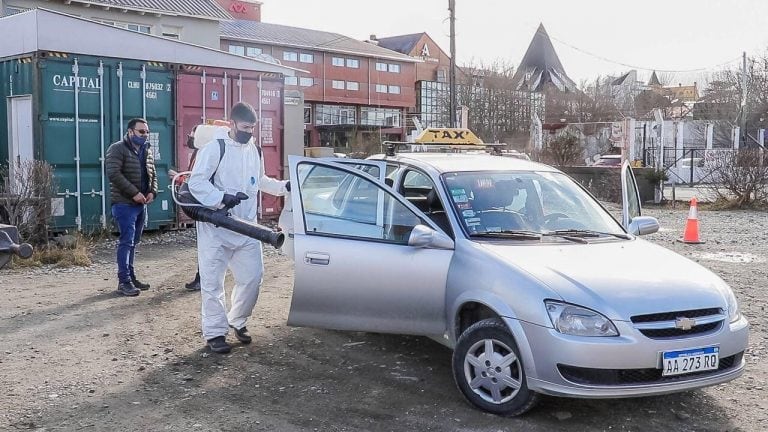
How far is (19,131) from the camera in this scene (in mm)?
11812

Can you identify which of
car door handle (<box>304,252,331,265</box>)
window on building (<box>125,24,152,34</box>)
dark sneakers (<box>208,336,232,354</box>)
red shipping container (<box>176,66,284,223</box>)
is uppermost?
window on building (<box>125,24,152,34</box>)

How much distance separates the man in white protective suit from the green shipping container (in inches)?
237

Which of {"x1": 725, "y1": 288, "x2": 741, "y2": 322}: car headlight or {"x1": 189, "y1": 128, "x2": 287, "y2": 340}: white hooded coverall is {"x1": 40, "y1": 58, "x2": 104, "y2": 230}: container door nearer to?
{"x1": 189, "y1": 128, "x2": 287, "y2": 340}: white hooded coverall

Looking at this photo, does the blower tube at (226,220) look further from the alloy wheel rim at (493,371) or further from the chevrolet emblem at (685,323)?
the chevrolet emblem at (685,323)

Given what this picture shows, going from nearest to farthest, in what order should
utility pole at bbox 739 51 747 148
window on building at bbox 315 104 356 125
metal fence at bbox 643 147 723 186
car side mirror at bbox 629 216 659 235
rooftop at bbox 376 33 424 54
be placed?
car side mirror at bbox 629 216 659 235 → metal fence at bbox 643 147 723 186 → utility pole at bbox 739 51 747 148 → window on building at bbox 315 104 356 125 → rooftop at bbox 376 33 424 54

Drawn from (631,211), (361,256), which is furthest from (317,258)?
(631,211)

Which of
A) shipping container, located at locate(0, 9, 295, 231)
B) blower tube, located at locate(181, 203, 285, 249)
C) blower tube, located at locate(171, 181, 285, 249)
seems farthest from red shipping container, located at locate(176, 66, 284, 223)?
blower tube, located at locate(181, 203, 285, 249)

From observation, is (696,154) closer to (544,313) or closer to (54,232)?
(54,232)

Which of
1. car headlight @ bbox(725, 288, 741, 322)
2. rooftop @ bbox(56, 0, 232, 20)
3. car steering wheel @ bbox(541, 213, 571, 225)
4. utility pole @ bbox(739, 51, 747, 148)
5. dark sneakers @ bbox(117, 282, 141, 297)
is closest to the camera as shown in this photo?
car headlight @ bbox(725, 288, 741, 322)

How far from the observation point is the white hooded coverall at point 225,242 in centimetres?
605

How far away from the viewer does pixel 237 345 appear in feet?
21.0

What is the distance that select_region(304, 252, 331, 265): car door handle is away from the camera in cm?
557

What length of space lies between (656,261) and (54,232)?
9.31m

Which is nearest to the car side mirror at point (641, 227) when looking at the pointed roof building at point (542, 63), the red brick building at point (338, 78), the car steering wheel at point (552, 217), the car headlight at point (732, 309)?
the car steering wheel at point (552, 217)
